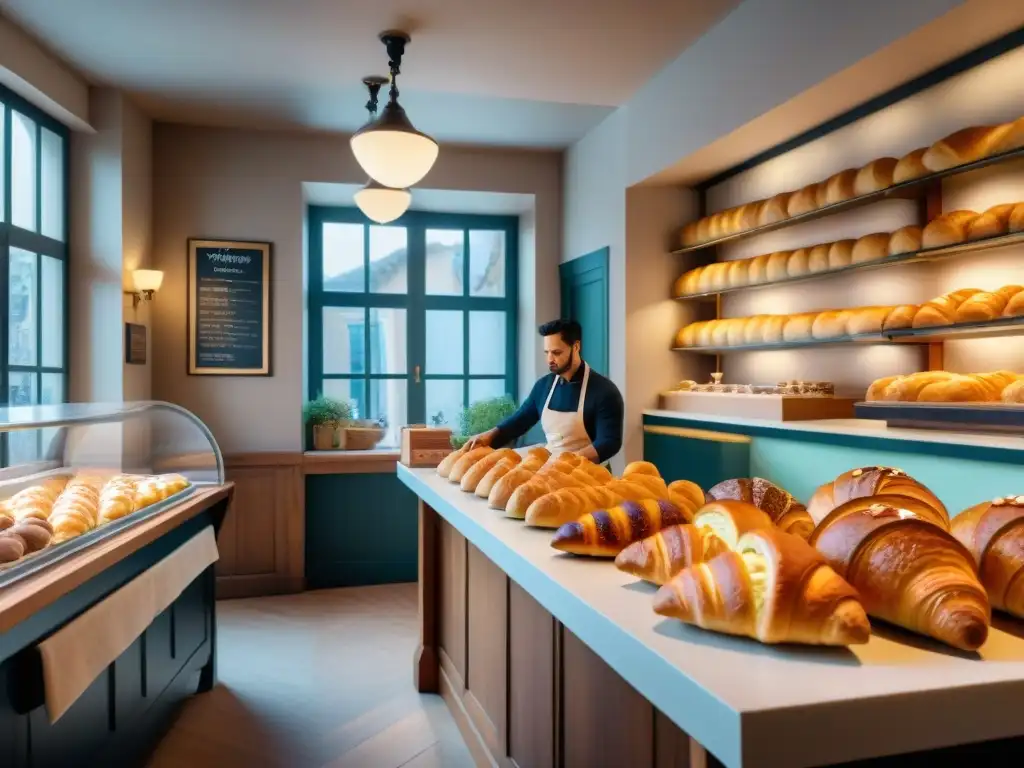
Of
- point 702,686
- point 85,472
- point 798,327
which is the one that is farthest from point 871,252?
point 85,472

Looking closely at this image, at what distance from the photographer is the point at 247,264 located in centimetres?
573

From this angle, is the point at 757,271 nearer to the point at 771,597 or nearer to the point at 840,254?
the point at 840,254

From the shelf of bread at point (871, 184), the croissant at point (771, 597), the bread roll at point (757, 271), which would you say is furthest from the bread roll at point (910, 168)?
the croissant at point (771, 597)

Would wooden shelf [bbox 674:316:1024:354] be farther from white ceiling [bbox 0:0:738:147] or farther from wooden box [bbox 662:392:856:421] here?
white ceiling [bbox 0:0:738:147]

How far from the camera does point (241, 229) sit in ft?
18.8

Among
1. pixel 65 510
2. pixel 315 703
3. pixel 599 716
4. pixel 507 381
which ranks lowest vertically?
pixel 315 703

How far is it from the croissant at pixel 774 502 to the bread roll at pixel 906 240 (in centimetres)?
219

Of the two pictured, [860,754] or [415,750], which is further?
[415,750]

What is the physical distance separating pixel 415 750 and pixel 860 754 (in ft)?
8.08

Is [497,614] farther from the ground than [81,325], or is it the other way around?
[81,325]

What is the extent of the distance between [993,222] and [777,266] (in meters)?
1.27

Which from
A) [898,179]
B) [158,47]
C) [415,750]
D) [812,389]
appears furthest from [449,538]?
[158,47]

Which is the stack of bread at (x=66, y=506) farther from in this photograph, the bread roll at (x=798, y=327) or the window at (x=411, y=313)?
the window at (x=411, y=313)

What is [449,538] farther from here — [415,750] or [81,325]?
[81,325]
